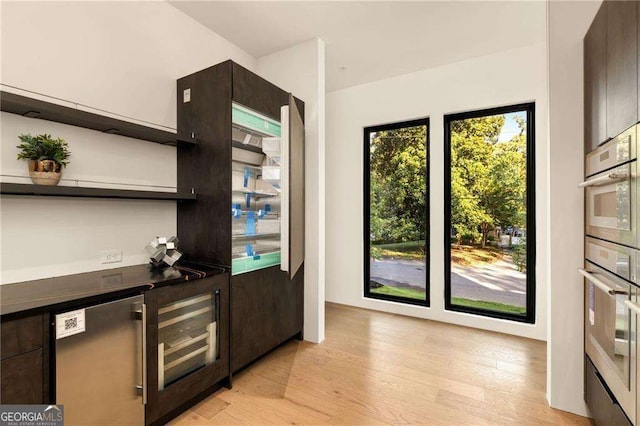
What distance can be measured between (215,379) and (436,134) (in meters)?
3.26

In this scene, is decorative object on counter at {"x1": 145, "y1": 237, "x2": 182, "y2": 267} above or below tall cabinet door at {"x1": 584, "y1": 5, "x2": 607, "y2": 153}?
below

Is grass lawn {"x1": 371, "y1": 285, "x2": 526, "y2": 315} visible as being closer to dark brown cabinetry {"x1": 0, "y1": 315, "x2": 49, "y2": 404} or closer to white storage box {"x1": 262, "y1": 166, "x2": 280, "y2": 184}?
white storage box {"x1": 262, "y1": 166, "x2": 280, "y2": 184}

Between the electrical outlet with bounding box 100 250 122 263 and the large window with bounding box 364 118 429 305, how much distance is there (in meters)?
2.82

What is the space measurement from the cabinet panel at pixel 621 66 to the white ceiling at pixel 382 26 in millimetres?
1270

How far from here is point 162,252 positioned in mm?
2139

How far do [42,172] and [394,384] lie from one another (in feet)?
8.59

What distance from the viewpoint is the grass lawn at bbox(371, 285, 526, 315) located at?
10.5ft

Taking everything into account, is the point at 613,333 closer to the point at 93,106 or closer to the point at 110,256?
the point at 110,256

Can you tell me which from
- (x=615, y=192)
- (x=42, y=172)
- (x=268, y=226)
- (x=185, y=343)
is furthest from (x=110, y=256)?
(x=615, y=192)

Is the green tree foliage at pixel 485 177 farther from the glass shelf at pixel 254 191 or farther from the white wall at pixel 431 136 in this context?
the glass shelf at pixel 254 191

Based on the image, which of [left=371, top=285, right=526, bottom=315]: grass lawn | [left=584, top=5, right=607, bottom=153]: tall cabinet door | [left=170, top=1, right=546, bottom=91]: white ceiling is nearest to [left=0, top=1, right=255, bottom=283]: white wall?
[left=170, top=1, right=546, bottom=91]: white ceiling

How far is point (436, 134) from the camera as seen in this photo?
348cm

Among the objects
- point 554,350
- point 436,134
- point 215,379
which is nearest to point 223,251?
point 215,379

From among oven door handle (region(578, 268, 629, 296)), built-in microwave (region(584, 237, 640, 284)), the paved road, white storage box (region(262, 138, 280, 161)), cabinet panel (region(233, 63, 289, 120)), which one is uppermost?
cabinet panel (region(233, 63, 289, 120))
